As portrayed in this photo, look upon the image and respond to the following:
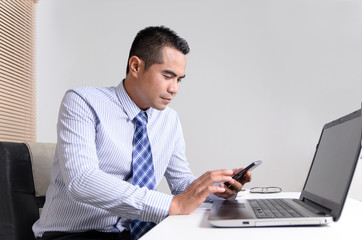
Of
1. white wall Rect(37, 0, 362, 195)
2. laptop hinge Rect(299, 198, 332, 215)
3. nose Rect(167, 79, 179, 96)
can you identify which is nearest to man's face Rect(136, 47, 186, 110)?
nose Rect(167, 79, 179, 96)

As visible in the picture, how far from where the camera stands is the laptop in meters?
0.84

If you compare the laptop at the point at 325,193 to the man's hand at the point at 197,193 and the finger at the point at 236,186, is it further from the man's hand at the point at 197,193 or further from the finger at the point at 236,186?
the finger at the point at 236,186

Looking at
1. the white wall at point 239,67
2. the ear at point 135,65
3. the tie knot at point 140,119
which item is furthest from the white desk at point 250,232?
the white wall at point 239,67

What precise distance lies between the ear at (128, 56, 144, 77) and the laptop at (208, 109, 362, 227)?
0.82 m

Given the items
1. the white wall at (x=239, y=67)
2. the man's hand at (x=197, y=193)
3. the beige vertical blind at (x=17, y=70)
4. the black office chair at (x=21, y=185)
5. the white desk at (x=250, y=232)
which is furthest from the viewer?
the white wall at (x=239, y=67)

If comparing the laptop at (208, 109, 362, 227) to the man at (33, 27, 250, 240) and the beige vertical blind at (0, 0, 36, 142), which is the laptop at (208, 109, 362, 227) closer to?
the man at (33, 27, 250, 240)

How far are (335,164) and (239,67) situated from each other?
8.53ft

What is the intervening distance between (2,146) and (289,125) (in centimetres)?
260

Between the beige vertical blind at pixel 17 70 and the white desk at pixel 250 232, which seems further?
the beige vertical blind at pixel 17 70

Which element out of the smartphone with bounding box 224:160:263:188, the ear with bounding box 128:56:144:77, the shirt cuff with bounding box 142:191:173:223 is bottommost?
the shirt cuff with bounding box 142:191:173:223

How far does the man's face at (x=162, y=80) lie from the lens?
1.61 meters

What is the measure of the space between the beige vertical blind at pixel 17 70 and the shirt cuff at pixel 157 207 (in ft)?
7.22

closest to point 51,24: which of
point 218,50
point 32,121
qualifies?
point 32,121

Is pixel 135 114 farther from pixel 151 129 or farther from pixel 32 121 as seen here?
pixel 32 121
